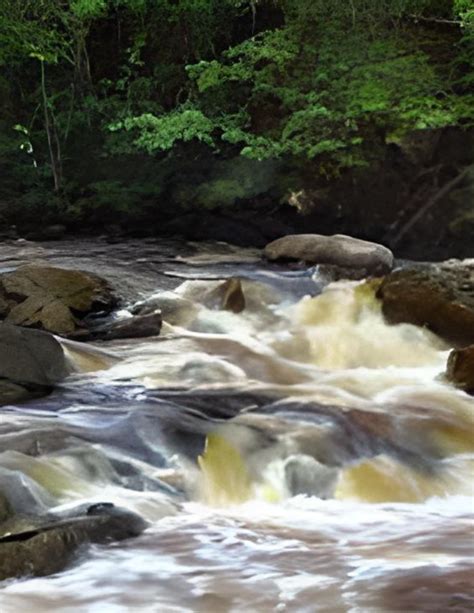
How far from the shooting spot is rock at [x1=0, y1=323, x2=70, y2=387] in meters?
6.96

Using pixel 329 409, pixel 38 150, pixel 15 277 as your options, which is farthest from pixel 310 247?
pixel 38 150

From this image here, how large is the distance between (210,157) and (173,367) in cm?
926

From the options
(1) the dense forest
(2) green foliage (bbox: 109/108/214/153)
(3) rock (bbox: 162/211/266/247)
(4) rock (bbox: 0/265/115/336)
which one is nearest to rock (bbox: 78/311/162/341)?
(4) rock (bbox: 0/265/115/336)

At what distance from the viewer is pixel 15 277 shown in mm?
9789

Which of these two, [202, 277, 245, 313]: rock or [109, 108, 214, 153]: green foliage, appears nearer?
[202, 277, 245, 313]: rock

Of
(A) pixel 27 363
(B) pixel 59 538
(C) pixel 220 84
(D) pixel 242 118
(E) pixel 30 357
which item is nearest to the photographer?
(B) pixel 59 538

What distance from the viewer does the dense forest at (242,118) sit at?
1423 centimetres

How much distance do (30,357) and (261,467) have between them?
250 centimetres

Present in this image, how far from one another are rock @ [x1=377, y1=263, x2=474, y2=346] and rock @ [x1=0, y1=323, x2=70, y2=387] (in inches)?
159

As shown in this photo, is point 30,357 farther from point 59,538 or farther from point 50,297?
point 59,538

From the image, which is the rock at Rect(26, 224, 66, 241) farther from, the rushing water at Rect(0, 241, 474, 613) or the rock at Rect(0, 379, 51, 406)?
the rock at Rect(0, 379, 51, 406)

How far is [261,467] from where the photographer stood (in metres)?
5.77

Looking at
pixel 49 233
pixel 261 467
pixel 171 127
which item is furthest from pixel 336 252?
pixel 261 467

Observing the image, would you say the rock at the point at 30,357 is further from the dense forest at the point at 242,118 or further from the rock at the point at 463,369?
the dense forest at the point at 242,118
